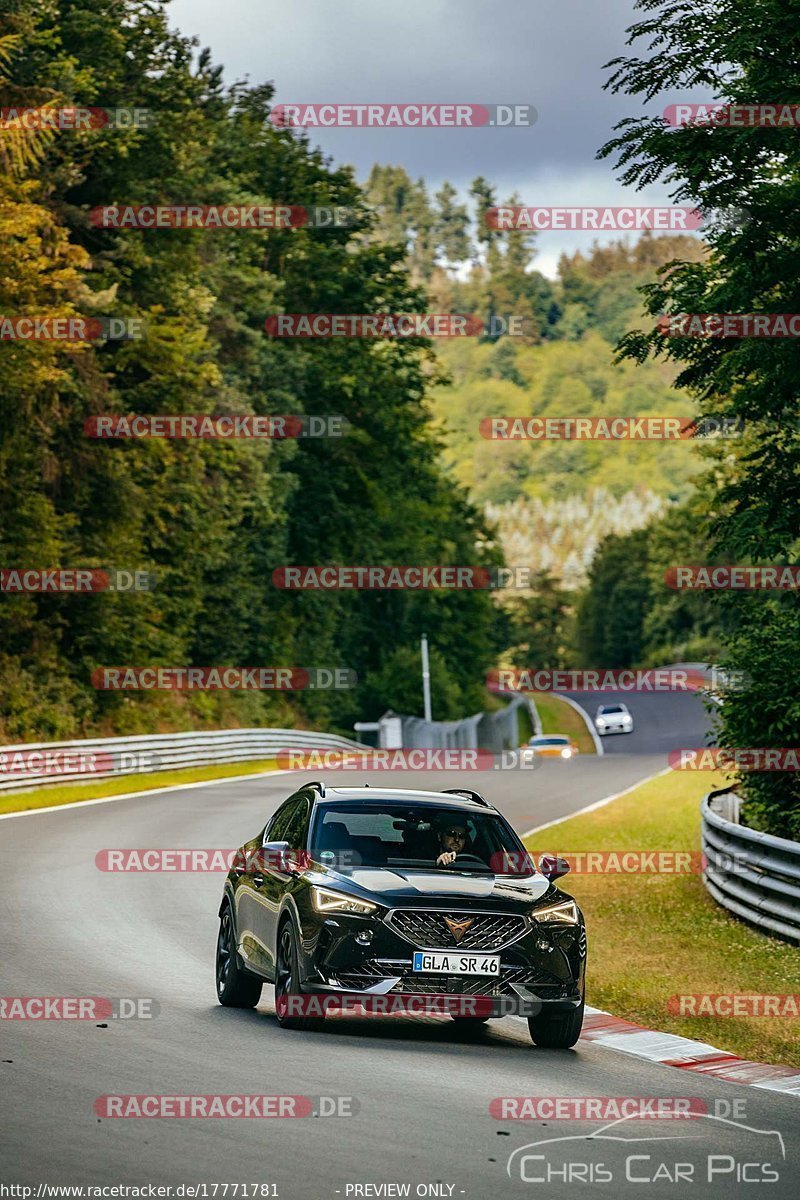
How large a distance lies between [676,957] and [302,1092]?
24.6 ft

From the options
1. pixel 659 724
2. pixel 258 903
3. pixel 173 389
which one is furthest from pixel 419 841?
pixel 659 724

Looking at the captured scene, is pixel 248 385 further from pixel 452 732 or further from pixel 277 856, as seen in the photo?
pixel 277 856

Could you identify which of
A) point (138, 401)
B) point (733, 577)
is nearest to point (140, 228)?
point (138, 401)

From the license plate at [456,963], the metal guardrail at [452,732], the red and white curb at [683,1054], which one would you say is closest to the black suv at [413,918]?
the license plate at [456,963]

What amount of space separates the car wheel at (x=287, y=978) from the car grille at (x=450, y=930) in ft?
2.28

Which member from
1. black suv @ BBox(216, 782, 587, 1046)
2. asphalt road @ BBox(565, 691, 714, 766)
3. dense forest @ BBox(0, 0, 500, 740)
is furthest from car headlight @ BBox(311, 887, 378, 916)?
asphalt road @ BBox(565, 691, 714, 766)

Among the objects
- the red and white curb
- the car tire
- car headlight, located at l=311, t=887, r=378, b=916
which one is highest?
car headlight, located at l=311, t=887, r=378, b=916

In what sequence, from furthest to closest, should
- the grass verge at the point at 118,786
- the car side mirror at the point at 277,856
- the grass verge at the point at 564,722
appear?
the grass verge at the point at 564,722
the grass verge at the point at 118,786
the car side mirror at the point at 277,856

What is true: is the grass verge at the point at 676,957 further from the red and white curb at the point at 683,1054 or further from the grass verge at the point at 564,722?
the grass verge at the point at 564,722

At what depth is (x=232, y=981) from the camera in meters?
12.2

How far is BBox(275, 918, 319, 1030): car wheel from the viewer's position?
35.7ft

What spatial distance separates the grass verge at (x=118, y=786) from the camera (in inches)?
1304

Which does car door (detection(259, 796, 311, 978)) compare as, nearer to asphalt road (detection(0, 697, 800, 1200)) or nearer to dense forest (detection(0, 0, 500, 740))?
asphalt road (detection(0, 697, 800, 1200))

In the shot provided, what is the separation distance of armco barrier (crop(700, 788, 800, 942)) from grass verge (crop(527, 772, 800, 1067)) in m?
0.19
